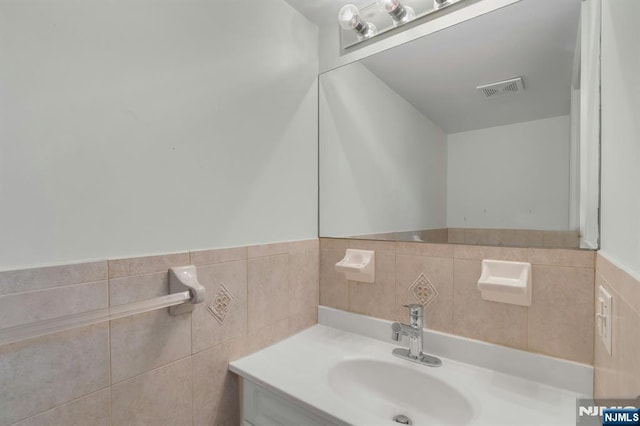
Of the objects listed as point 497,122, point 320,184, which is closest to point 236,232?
point 320,184

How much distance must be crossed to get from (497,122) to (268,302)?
1072 millimetres

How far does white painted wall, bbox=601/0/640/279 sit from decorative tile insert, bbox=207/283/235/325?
998 mm

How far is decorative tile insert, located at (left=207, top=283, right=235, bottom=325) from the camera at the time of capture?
101cm

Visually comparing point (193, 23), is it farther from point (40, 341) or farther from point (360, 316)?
point (360, 316)

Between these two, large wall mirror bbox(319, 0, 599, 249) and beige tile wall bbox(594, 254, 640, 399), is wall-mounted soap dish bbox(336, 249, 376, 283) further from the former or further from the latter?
beige tile wall bbox(594, 254, 640, 399)

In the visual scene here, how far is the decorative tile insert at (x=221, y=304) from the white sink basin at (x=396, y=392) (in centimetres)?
40

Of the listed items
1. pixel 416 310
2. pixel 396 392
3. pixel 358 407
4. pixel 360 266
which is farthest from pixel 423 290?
pixel 358 407

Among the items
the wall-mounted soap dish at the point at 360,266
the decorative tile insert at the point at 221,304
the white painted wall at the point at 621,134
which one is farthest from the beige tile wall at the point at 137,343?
the white painted wall at the point at 621,134

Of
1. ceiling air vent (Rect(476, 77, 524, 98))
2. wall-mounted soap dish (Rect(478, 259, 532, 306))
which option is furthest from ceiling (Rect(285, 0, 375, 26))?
wall-mounted soap dish (Rect(478, 259, 532, 306))

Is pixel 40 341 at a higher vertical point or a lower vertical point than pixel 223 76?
lower

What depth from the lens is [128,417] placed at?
0.81 meters

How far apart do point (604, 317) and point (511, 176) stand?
1.67ft

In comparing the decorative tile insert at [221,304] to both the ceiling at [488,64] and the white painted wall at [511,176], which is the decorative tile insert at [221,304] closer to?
the white painted wall at [511,176]

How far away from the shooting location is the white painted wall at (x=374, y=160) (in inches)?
49.3
